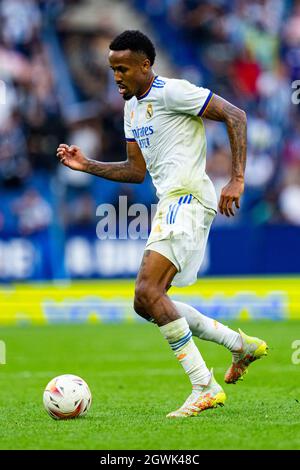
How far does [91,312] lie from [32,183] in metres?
2.89

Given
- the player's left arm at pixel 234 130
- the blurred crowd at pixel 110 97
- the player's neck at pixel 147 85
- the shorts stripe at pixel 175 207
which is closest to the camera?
the player's left arm at pixel 234 130

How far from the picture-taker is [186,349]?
21.8 feet

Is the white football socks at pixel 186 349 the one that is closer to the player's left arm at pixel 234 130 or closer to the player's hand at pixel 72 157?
the player's left arm at pixel 234 130

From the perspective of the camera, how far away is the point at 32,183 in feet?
59.6

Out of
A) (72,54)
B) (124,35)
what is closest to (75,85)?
(72,54)

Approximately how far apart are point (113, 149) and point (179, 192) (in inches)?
479

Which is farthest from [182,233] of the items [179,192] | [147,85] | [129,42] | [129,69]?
[129,42]

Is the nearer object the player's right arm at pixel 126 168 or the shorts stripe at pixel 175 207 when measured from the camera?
the shorts stripe at pixel 175 207

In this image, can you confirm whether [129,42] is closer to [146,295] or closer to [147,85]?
[147,85]

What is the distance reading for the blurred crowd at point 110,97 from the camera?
18.0m

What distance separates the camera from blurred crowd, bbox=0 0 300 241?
18000 millimetres

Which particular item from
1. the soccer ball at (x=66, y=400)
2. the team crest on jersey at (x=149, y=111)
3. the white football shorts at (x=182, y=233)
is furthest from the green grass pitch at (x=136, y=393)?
the team crest on jersey at (x=149, y=111)

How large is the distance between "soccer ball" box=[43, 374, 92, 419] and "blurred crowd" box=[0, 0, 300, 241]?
10.1m
